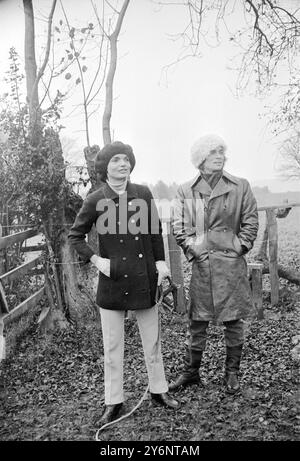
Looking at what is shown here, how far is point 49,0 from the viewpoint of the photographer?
297 cm

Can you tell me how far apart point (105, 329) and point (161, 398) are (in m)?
0.50

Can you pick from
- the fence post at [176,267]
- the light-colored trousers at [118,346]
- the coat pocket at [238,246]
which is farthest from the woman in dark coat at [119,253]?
the fence post at [176,267]

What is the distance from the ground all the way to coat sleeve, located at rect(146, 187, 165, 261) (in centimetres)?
83

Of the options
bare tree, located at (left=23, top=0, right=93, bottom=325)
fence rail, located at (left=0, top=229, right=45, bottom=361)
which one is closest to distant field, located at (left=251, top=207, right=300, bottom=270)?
bare tree, located at (left=23, top=0, right=93, bottom=325)

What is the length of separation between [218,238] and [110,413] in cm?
109

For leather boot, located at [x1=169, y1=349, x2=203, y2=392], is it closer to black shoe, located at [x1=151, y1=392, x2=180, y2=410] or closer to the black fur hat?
black shoe, located at [x1=151, y1=392, x2=180, y2=410]

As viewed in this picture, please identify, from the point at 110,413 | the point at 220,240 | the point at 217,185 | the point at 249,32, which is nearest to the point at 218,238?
the point at 220,240

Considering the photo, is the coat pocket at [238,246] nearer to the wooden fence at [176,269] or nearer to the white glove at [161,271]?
the white glove at [161,271]

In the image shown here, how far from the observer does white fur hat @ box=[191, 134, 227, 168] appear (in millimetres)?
2547

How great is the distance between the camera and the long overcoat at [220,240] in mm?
2570

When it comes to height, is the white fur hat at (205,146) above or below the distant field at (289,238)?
above

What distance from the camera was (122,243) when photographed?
7.87 feet

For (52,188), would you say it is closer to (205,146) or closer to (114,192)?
(114,192)
